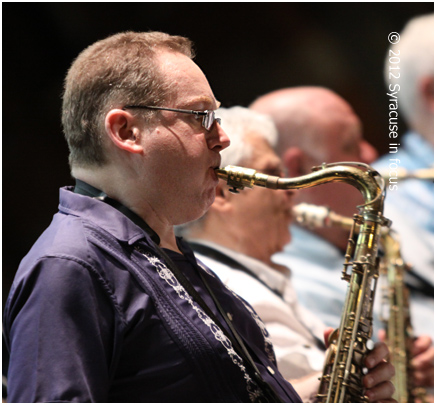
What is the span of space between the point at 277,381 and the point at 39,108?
173 centimetres

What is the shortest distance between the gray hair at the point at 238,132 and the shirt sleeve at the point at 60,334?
118cm

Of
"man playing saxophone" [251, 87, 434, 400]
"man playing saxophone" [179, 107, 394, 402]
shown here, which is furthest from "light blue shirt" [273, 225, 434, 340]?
"man playing saxophone" [179, 107, 394, 402]

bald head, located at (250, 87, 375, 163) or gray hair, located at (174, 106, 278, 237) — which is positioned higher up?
bald head, located at (250, 87, 375, 163)

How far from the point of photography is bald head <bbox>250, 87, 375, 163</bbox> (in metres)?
3.31

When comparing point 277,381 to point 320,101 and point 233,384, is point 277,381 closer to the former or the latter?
point 233,384

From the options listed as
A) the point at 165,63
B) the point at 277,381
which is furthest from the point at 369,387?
the point at 165,63

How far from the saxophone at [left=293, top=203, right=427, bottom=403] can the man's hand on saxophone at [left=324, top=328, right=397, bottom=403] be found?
112 cm

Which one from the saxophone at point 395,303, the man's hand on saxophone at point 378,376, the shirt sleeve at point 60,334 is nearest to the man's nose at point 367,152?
the saxophone at point 395,303

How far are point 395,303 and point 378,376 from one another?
4.54ft

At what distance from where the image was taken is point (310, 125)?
3.35 meters

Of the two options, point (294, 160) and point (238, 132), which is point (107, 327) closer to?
point (238, 132)

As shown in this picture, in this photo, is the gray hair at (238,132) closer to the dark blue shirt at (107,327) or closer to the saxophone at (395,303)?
the saxophone at (395,303)

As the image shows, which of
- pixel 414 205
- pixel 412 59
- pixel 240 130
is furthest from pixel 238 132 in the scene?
pixel 412 59

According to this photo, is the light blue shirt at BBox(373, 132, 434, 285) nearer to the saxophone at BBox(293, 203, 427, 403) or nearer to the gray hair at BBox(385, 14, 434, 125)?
the gray hair at BBox(385, 14, 434, 125)
